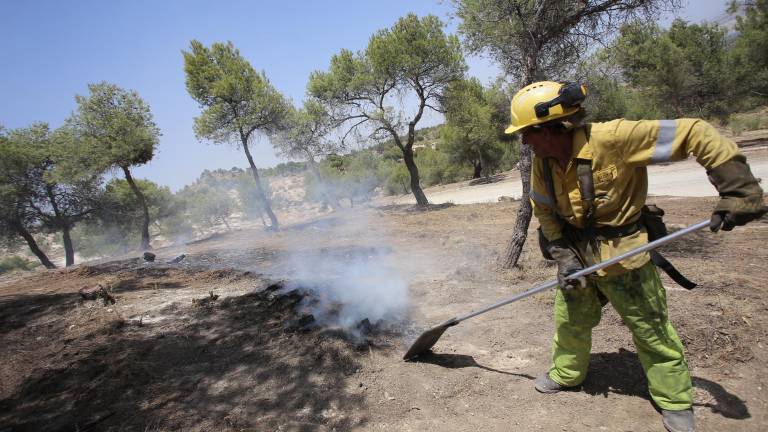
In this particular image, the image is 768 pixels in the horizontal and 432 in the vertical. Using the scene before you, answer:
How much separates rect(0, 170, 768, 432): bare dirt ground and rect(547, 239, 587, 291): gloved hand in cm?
87

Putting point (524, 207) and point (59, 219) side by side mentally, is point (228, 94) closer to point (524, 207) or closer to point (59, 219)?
point (59, 219)

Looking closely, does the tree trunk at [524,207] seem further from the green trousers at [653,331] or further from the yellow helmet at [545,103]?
the yellow helmet at [545,103]

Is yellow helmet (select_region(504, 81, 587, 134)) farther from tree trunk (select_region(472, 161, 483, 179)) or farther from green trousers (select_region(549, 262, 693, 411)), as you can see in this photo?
tree trunk (select_region(472, 161, 483, 179))

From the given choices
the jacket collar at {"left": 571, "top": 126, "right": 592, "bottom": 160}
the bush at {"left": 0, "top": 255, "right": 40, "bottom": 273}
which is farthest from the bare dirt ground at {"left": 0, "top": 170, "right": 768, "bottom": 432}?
the bush at {"left": 0, "top": 255, "right": 40, "bottom": 273}

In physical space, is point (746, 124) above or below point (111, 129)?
below

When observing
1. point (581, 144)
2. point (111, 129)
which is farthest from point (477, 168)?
point (581, 144)

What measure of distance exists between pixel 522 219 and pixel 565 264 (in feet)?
9.56

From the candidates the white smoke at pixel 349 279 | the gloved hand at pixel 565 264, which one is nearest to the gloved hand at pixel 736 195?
the gloved hand at pixel 565 264

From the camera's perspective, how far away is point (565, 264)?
7.66 feet

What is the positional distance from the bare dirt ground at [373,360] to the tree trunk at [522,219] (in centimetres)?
25


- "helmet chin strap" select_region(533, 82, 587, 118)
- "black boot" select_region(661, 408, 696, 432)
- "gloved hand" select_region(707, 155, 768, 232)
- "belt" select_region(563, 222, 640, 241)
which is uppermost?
"helmet chin strap" select_region(533, 82, 587, 118)

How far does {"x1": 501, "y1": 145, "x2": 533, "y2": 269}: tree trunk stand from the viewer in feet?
16.7

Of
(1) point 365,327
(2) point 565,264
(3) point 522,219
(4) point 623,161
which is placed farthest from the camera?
(3) point 522,219

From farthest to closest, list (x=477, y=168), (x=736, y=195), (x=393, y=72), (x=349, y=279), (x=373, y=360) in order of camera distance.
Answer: (x=477, y=168) < (x=393, y=72) < (x=349, y=279) < (x=373, y=360) < (x=736, y=195)
